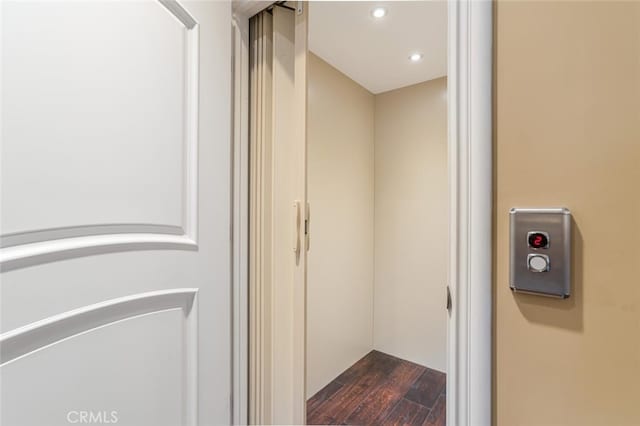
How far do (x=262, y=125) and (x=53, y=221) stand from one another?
0.62 m

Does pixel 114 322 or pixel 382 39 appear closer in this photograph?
pixel 114 322

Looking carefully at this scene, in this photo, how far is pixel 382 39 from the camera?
1.71m

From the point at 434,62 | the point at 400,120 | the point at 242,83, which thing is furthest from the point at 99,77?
the point at 400,120

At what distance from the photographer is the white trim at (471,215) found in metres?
0.50

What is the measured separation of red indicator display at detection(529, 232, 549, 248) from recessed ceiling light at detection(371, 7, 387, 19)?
58.4 inches

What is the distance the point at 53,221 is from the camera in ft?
1.71

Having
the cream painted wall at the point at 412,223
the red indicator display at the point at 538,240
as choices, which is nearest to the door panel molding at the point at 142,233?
the red indicator display at the point at 538,240

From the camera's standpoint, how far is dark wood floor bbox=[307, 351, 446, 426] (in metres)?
1.68

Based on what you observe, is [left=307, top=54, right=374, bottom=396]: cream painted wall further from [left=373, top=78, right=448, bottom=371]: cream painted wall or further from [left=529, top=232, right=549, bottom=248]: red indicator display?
[left=529, top=232, right=549, bottom=248]: red indicator display

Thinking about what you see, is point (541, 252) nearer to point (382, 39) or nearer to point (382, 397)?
point (382, 39)

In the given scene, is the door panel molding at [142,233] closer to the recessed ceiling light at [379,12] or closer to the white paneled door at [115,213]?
the white paneled door at [115,213]

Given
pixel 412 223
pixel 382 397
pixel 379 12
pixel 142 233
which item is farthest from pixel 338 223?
pixel 142 233

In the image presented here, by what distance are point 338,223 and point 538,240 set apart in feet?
5.59

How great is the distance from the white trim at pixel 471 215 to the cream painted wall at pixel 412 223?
1747 millimetres
